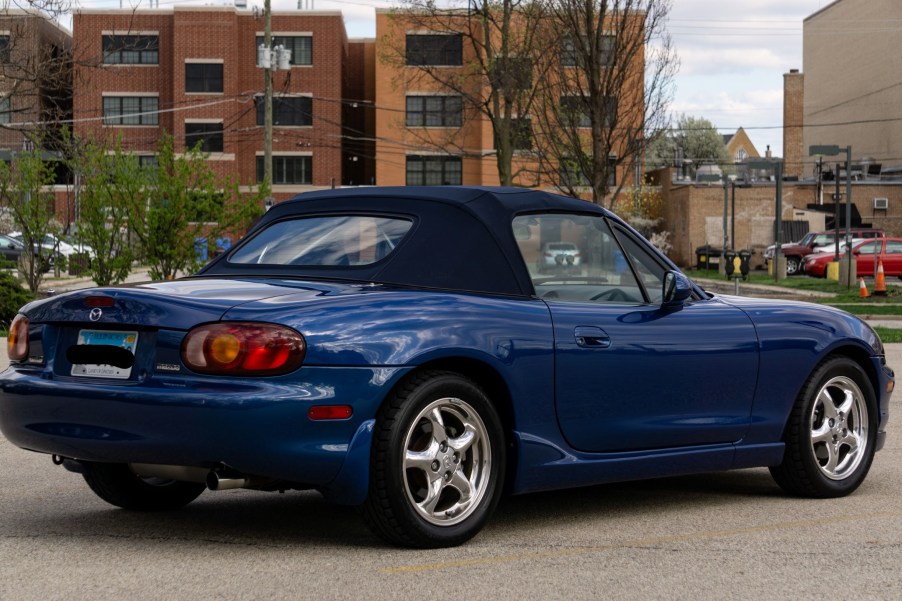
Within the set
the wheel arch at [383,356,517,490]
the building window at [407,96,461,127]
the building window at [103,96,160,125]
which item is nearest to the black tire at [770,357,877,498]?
the wheel arch at [383,356,517,490]

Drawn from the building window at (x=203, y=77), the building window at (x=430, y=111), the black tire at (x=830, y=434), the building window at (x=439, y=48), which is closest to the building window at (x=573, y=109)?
the black tire at (x=830, y=434)

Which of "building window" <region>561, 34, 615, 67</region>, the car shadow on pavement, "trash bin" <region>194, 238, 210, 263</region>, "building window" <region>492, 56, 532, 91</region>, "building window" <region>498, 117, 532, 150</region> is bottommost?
the car shadow on pavement

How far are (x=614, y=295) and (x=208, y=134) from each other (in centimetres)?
6769

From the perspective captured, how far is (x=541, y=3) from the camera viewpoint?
116 ft

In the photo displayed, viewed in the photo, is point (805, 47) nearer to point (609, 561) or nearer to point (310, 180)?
point (310, 180)

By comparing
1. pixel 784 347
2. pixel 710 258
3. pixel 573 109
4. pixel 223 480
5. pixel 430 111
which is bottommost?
pixel 223 480

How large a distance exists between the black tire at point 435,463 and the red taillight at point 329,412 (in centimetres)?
18

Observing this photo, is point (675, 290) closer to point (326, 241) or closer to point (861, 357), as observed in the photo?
point (861, 357)

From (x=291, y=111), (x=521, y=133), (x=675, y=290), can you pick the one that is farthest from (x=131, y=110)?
(x=675, y=290)

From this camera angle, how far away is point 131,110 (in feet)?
246

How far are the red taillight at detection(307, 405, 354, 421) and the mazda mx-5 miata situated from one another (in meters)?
0.01

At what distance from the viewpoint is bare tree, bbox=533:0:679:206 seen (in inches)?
1170

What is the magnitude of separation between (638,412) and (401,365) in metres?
1.44

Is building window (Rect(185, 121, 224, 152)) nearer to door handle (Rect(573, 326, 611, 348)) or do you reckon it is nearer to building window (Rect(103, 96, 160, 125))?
building window (Rect(103, 96, 160, 125))
